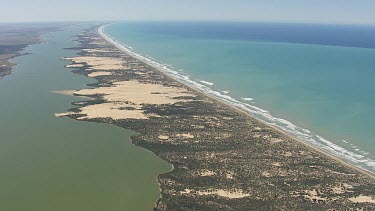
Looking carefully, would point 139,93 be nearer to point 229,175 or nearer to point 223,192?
point 229,175

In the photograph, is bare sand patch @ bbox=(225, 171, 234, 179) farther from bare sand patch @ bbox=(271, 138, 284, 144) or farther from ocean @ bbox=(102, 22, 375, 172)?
ocean @ bbox=(102, 22, 375, 172)

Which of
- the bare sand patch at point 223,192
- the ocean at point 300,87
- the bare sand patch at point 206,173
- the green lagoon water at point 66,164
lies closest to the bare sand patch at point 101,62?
the ocean at point 300,87

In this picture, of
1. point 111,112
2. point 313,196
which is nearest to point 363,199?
point 313,196

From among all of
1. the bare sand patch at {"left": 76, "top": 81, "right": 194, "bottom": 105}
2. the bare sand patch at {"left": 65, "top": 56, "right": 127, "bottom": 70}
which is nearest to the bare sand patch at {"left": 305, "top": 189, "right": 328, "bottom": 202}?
the bare sand patch at {"left": 76, "top": 81, "right": 194, "bottom": 105}

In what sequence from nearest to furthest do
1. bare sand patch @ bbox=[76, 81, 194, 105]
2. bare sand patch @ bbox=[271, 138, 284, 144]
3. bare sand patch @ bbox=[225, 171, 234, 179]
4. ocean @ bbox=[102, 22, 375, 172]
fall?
bare sand patch @ bbox=[225, 171, 234, 179] < bare sand patch @ bbox=[271, 138, 284, 144] < ocean @ bbox=[102, 22, 375, 172] < bare sand patch @ bbox=[76, 81, 194, 105]

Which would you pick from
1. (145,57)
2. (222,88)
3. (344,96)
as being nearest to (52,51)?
(145,57)

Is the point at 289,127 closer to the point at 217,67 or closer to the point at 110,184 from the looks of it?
the point at 110,184

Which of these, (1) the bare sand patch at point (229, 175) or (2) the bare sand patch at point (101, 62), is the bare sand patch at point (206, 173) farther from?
(2) the bare sand patch at point (101, 62)
